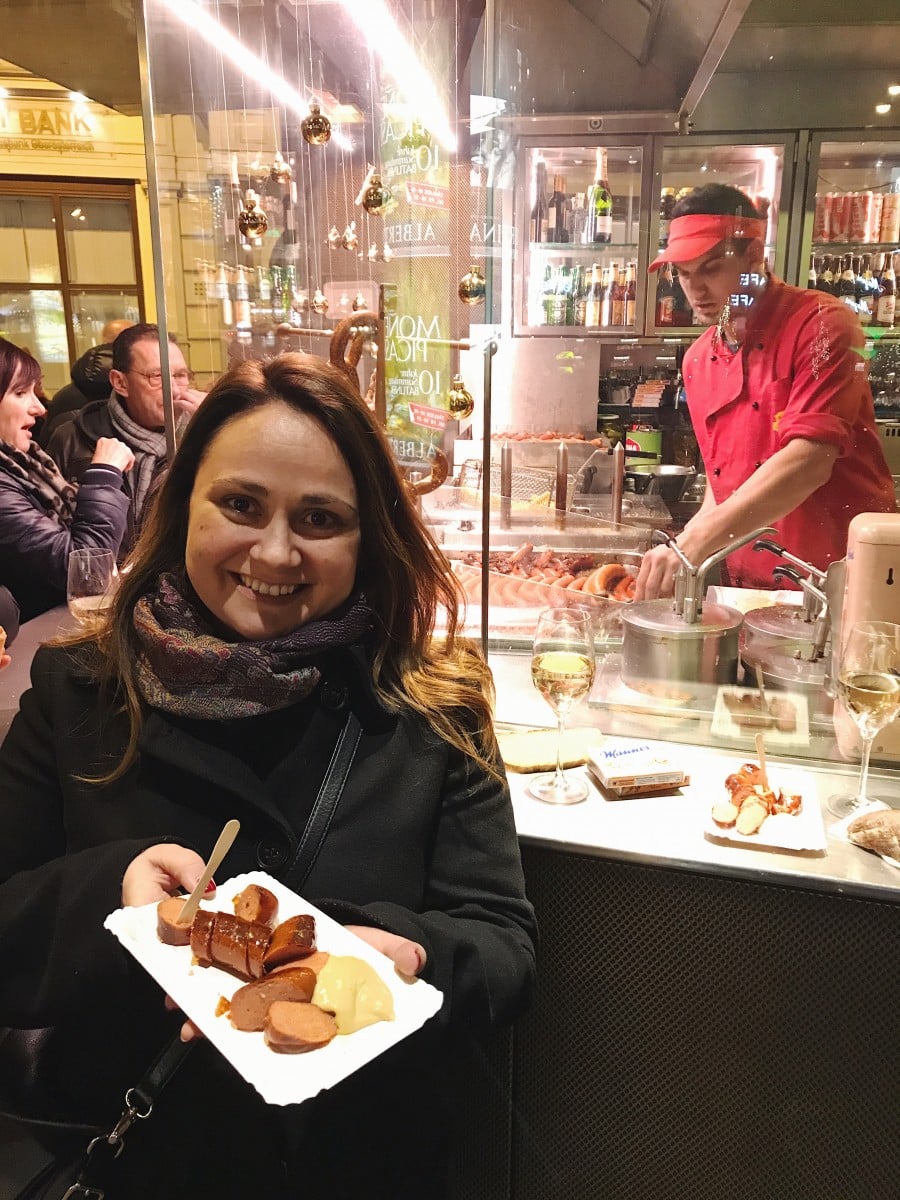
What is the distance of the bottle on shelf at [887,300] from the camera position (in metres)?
1.81

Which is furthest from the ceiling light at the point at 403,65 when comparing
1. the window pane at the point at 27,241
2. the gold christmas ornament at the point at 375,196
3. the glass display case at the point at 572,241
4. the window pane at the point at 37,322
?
the window pane at the point at 37,322

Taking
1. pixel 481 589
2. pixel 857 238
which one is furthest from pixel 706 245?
pixel 481 589

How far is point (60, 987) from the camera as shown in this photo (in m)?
0.95

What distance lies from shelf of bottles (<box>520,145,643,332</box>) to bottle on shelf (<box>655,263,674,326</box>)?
407mm

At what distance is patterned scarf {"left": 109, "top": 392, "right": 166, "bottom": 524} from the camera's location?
10.5 feet

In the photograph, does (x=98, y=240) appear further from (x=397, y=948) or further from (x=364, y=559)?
(x=397, y=948)

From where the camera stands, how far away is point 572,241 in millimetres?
2662

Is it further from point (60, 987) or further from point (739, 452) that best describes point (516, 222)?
point (60, 987)

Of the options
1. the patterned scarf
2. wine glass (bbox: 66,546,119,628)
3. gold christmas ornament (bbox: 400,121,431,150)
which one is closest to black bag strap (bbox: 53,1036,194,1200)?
wine glass (bbox: 66,546,119,628)

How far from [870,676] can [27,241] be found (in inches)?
287

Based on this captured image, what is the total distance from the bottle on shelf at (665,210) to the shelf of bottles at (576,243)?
11.4 inches

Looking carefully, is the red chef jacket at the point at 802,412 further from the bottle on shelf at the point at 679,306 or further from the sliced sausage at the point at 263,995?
the sliced sausage at the point at 263,995

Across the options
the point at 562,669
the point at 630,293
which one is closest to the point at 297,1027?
the point at 562,669

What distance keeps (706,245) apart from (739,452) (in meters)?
0.47
